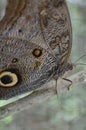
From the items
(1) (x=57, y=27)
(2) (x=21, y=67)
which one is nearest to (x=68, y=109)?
(2) (x=21, y=67)

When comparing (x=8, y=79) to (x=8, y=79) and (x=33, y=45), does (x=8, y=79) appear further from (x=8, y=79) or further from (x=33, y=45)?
(x=33, y=45)

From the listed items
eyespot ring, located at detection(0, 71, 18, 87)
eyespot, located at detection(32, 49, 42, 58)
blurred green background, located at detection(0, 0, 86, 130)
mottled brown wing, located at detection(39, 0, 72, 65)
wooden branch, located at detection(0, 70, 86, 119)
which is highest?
mottled brown wing, located at detection(39, 0, 72, 65)

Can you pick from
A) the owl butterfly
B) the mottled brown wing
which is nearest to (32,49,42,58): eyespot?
the owl butterfly

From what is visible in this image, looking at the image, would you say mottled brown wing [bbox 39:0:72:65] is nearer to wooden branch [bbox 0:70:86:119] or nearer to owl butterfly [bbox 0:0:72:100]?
owl butterfly [bbox 0:0:72:100]

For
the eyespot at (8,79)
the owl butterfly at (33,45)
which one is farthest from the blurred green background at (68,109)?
the eyespot at (8,79)

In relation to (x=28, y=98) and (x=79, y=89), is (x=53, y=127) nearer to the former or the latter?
(x=79, y=89)

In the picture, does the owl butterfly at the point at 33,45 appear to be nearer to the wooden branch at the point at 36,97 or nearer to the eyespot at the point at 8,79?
the eyespot at the point at 8,79
